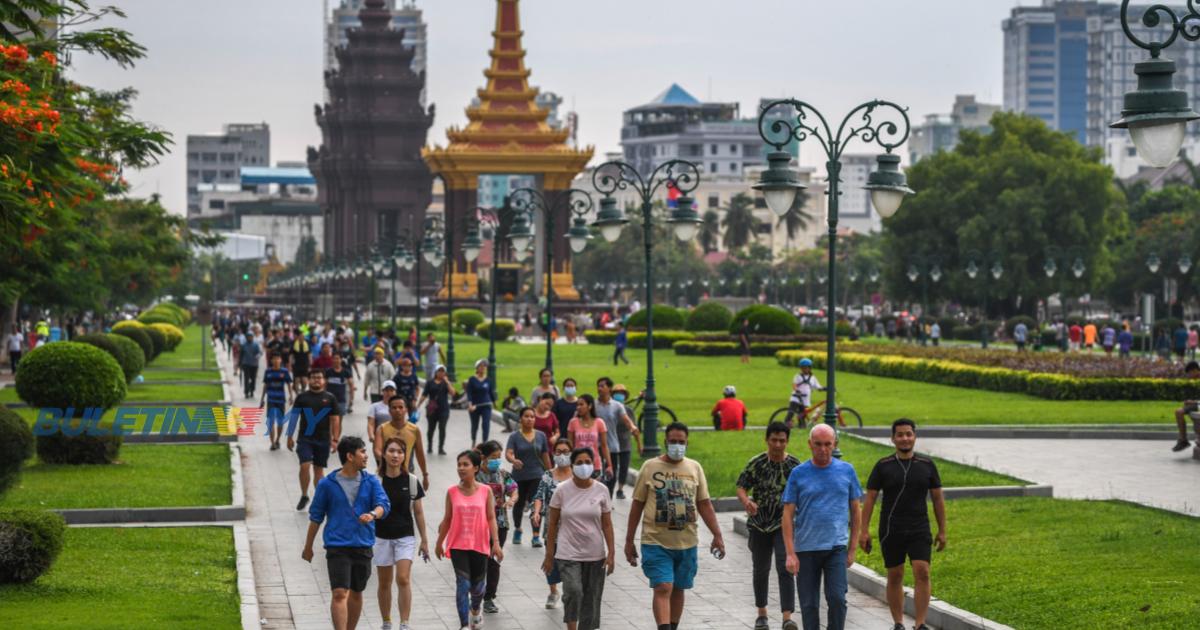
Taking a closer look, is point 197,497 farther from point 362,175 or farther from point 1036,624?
point 362,175

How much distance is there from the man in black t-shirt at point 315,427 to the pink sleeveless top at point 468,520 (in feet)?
23.9

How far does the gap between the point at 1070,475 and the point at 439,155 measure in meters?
80.2

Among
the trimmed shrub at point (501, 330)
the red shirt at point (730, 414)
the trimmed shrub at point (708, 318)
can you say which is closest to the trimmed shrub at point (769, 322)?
the trimmed shrub at point (708, 318)

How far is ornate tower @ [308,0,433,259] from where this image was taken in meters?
123

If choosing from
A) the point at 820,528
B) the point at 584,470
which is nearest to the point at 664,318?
the point at 584,470

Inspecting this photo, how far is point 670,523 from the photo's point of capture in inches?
516

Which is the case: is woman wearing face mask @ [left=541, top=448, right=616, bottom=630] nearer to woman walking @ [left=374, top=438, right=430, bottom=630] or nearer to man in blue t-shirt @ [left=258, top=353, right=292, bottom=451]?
woman walking @ [left=374, top=438, right=430, bottom=630]

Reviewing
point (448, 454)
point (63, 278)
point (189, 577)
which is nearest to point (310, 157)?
point (63, 278)

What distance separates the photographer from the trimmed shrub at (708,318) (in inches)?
2803

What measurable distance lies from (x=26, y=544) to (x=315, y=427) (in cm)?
666

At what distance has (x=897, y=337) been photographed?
3381 inches

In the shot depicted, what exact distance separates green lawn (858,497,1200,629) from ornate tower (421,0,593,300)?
3271 inches

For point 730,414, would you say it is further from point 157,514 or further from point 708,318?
point 708,318

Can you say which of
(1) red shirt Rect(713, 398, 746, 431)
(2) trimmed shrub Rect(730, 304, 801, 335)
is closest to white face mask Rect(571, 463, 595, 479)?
(1) red shirt Rect(713, 398, 746, 431)
